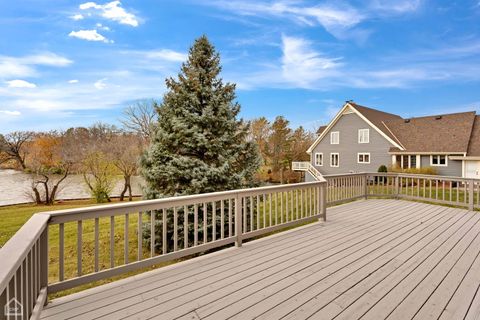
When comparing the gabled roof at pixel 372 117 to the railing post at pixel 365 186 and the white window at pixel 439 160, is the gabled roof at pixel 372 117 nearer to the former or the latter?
the white window at pixel 439 160

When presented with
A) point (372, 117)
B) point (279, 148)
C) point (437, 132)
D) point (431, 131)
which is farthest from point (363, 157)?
point (279, 148)

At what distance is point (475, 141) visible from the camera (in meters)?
16.1

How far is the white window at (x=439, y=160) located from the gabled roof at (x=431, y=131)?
0.54 m

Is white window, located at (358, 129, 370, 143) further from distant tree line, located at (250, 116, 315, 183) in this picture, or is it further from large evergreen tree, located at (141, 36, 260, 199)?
large evergreen tree, located at (141, 36, 260, 199)

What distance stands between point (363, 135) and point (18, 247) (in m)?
21.9

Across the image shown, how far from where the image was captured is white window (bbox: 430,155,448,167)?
1667cm

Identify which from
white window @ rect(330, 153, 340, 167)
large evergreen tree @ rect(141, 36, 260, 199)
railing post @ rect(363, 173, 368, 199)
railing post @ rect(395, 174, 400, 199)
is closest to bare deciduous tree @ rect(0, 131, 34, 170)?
large evergreen tree @ rect(141, 36, 260, 199)

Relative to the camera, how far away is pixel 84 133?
2048cm

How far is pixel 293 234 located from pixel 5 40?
13.9 m

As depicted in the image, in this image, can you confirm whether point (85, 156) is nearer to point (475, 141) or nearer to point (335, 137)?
point (335, 137)

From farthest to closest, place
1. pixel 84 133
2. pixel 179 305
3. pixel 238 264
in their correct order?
pixel 84 133
pixel 238 264
pixel 179 305

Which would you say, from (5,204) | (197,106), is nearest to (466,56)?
(197,106)

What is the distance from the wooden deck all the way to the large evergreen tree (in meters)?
2.20

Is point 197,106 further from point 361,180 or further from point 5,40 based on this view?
point 5,40
